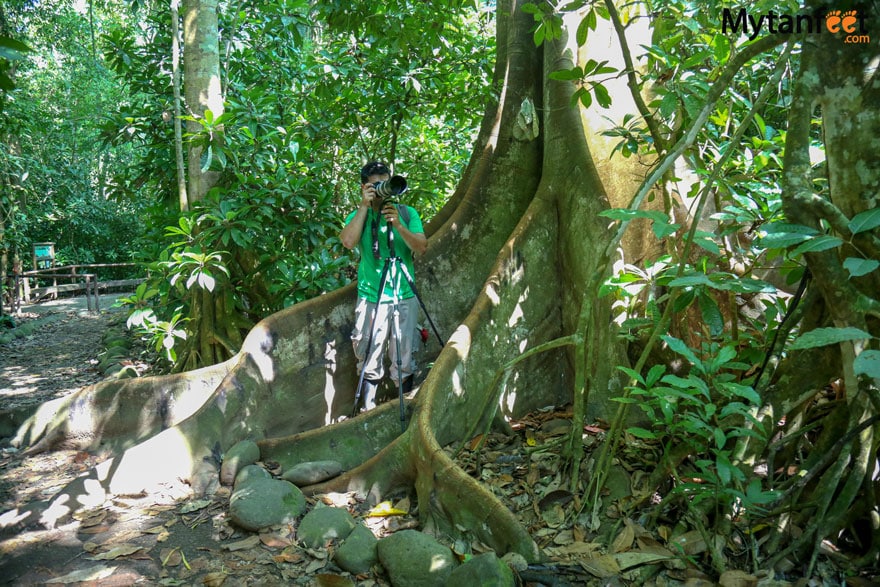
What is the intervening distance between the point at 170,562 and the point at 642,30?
4096 millimetres

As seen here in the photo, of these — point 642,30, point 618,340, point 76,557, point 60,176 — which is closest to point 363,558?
point 76,557

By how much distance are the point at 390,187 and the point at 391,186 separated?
0.01m

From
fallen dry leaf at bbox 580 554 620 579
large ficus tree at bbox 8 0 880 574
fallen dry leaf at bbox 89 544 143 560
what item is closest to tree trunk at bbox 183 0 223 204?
large ficus tree at bbox 8 0 880 574

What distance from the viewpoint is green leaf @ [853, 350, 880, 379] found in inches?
71.2

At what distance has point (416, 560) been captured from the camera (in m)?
2.65

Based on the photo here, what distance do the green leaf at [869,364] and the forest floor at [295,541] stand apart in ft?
3.02

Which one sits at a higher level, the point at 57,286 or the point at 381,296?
the point at 381,296

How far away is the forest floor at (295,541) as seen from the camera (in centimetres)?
254

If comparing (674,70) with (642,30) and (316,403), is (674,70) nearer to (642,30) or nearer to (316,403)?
(642,30)

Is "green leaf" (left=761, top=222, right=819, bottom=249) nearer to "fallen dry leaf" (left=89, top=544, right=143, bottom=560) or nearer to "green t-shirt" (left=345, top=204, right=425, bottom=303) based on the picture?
"green t-shirt" (left=345, top=204, right=425, bottom=303)

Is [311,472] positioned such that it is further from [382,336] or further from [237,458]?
[382,336]

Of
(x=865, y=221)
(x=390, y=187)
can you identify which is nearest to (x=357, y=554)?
(x=390, y=187)

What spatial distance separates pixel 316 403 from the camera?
14.9 ft

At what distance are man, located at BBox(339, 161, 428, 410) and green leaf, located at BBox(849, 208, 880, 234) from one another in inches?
97.2
